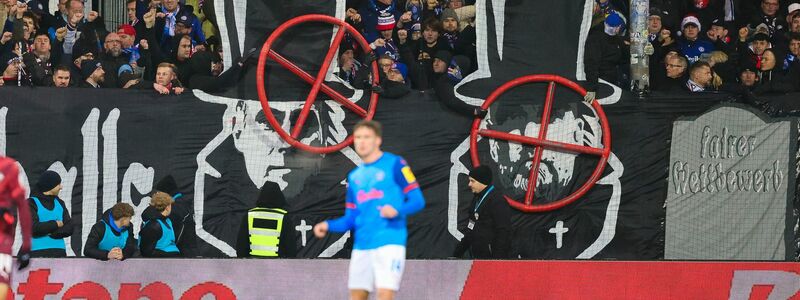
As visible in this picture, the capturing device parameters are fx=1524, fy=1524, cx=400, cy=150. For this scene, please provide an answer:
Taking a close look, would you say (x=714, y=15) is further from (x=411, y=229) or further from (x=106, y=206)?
(x=106, y=206)

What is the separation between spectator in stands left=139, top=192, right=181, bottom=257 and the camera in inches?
509

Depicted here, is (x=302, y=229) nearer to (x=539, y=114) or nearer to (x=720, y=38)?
(x=539, y=114)

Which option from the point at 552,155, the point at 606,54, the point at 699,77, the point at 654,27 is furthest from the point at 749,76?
the point at 552,155

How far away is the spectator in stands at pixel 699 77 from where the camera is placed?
1645cm

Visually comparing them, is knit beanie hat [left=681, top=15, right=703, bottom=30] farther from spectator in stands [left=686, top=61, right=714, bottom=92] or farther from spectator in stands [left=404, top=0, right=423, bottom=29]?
spectator in stands [left=404, top=0, right=423, bottom=29]

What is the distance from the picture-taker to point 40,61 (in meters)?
15.4

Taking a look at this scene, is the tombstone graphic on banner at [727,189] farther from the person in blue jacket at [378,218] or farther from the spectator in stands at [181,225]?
the person in blue jacket at [378,218]

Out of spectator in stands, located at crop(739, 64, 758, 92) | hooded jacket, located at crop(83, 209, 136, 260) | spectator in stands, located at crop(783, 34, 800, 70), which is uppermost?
spectator in stands, located at crop(783, 34, 800, 70)

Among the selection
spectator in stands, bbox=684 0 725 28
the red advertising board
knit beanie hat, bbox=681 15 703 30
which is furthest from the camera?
spectator in stands, bbox=684 0 725 28

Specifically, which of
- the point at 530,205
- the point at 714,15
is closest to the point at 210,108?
the point at 530,205

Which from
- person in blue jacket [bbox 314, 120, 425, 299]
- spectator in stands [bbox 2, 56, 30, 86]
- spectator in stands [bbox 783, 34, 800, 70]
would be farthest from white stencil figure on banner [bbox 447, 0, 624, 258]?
person in blue jacket [bbox 314, 120, 425, 299]

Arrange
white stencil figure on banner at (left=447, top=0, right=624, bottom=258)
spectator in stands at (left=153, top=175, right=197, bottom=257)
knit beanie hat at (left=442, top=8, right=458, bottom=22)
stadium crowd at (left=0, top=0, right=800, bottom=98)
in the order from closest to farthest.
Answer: spectator in stands at (left=153, top=175, right=197, bottom=257) → stadium crowd at (left=0, top=0, right=800, bottom=98) → white stencil figure on banner at (left=447, top=0, right=624, bottom=258) → knit beanie hat at (left=442, top=8, right=458, bottom=22)

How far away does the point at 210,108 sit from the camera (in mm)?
15484

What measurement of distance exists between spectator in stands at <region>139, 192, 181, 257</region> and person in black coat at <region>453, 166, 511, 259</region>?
270cm
